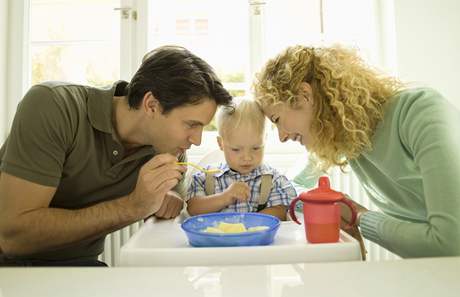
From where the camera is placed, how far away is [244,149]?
130cm

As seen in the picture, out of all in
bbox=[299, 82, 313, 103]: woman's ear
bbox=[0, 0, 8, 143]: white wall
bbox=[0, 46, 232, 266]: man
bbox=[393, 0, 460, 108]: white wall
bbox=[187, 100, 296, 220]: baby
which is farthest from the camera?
bbox=[0, 0, 8, 143]: white wall

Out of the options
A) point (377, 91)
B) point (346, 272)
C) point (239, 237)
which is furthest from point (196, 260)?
point (377, 91)

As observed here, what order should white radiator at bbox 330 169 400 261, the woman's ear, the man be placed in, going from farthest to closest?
white radiator at bbox 330 169 400 261 < the woman's ear < the man

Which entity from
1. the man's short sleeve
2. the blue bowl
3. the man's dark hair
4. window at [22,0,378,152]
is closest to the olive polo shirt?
the man's short sleeve

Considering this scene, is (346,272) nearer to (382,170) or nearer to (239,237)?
(239,237)

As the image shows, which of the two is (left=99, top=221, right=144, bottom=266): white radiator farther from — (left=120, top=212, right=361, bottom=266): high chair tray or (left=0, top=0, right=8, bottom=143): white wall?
(left=120, top=212, right=361, bottom=266): high chair tray

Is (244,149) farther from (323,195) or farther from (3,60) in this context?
(3,60)

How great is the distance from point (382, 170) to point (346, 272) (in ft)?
1.79

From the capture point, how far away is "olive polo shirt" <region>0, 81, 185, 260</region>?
40.6 inches

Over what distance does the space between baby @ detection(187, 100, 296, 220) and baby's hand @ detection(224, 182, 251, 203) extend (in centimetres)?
2

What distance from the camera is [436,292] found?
0.59m

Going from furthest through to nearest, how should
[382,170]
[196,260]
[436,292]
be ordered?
[382,170], [196,260], [436,292]

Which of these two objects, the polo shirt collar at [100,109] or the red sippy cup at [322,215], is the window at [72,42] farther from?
the red sippy cup at [322,215]

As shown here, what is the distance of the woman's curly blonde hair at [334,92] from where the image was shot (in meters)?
1.11
